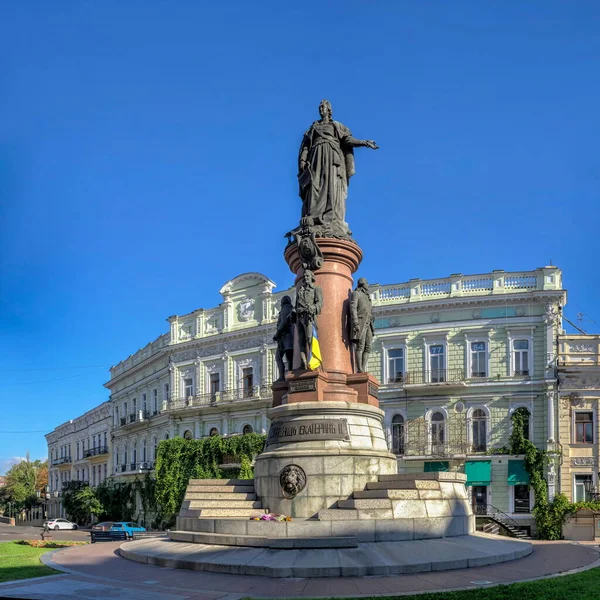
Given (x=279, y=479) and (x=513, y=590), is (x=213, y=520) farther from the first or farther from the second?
(x=513, y=590)

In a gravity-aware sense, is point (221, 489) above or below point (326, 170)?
below

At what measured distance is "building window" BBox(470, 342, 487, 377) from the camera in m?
43.4

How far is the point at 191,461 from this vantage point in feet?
166

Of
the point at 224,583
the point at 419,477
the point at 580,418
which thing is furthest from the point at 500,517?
the point at 224,583

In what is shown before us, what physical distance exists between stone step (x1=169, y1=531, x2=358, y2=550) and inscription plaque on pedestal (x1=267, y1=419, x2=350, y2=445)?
9.55 feet

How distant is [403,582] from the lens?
1184 centimetres

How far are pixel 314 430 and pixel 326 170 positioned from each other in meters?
6.93

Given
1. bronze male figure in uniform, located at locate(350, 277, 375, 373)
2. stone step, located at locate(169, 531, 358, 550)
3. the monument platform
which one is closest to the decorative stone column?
bronze male figure in uniform, located at locate(350, 277, 375, 373)

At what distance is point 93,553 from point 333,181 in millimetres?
10573

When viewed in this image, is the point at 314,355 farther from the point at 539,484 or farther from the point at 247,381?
the point at 247,381

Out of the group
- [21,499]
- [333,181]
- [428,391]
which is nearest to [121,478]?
[428,391]

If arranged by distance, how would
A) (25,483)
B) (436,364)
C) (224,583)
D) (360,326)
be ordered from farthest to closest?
(25,483), (436,364), (360,326), (224,583)

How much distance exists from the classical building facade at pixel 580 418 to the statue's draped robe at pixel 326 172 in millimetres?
24997

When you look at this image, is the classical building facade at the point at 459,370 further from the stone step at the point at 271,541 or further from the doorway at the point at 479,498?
the stone step at the point at 271,541
